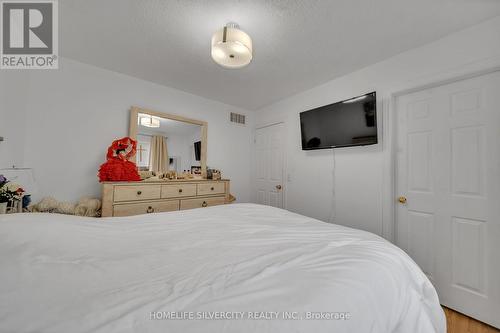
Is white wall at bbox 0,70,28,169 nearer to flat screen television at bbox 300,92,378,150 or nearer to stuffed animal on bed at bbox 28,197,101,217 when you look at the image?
stuffed animal on bed at bbox 28,197,101,217

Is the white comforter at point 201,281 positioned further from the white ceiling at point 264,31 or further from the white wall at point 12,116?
the white ceiling at point 264,31

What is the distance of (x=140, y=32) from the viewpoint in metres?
1.79

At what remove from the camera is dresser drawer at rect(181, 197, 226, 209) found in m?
2.67

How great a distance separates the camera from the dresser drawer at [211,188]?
9.31 feet

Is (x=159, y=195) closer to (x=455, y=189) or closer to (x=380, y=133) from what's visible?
(x=380, y=133)

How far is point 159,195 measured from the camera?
8.05 ft

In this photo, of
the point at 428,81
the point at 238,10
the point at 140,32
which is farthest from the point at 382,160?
the point at 140,32

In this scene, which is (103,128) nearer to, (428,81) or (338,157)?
(338,157)

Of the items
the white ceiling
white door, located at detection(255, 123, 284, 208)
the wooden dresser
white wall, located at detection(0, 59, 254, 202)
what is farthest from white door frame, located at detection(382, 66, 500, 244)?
white wall, located at detection(0, 59, 254, 202)

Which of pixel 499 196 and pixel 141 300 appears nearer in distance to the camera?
pixel 141 300

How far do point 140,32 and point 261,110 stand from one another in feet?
7.93

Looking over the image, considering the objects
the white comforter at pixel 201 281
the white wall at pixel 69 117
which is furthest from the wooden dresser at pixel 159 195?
the white comforter at pixel 201 281

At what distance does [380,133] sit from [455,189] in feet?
2.75

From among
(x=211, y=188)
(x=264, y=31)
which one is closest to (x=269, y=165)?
(x=211, y=188)
